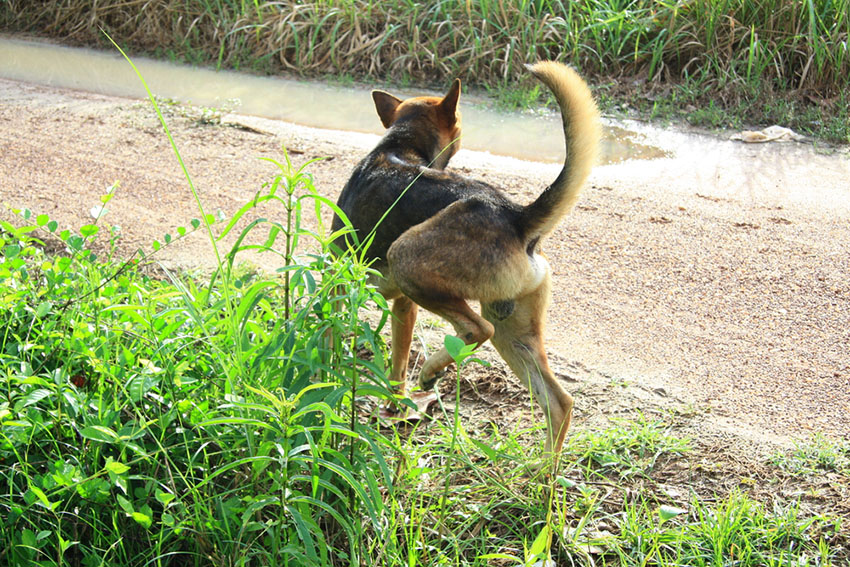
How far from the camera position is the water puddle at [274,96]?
25.0 ft

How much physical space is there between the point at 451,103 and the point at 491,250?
1.19 metres

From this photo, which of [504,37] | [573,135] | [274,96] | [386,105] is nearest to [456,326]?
[573,135]

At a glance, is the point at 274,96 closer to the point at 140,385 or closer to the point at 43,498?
the point at 140,385

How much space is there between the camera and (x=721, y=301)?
187 inches

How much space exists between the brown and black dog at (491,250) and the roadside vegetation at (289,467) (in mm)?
329

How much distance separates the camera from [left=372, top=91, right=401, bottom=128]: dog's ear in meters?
4.30

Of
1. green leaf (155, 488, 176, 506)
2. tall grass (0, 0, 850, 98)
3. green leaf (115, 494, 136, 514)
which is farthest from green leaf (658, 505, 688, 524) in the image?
tall grass (0, 0, 850, 98)

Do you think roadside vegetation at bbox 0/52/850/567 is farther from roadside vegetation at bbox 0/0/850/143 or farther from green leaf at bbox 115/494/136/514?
roadside vegetation at bbox 0/0/850/143

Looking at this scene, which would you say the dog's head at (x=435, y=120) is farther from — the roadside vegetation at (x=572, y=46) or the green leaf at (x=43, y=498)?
the roadside vegetation at (x=572, y=46)

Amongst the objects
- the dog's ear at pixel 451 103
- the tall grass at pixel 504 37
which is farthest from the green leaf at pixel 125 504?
the tall grass at pixel 504 37

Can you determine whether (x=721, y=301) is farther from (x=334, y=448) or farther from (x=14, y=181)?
(x=14, y=181)

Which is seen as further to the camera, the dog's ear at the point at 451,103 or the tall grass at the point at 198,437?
the dog's ear at the point at 451,103

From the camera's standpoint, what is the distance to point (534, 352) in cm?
331

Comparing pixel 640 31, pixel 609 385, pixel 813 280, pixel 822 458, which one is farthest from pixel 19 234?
pixel 640 31
